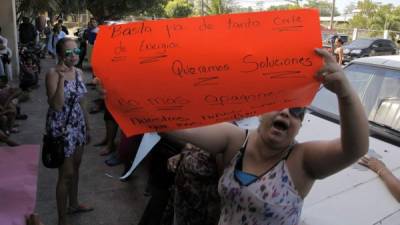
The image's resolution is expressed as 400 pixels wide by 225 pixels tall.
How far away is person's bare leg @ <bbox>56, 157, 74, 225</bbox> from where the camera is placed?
337 centimetres

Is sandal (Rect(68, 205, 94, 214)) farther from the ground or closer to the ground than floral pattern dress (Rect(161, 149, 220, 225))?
closer to the ground

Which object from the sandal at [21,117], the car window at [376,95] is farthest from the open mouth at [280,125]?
the sandal at [21,117]

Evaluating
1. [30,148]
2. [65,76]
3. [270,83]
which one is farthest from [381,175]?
[65,76]

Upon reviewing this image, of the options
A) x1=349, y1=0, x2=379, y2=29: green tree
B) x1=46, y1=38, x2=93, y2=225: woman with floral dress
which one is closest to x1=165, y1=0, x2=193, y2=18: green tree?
x1=349, y1=0, x2=379, y2=29: green tree

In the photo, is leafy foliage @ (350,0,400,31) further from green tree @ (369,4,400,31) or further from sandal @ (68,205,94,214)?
sandal @ (68,205,94,214)

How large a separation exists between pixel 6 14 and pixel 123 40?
10.4m

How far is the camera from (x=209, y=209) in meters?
2.13

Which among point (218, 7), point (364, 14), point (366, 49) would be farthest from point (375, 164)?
point (364, 14)

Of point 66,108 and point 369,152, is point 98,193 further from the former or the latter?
point 369,152

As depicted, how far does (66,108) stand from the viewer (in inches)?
130

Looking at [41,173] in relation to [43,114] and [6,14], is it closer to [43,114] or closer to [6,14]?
[43,114]

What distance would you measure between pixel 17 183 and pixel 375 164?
6.73 ft

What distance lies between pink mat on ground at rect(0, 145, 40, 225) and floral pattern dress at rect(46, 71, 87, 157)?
1.83m

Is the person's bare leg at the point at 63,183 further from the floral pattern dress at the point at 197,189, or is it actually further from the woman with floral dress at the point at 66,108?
the floral pattern dress at the point at 197,189
